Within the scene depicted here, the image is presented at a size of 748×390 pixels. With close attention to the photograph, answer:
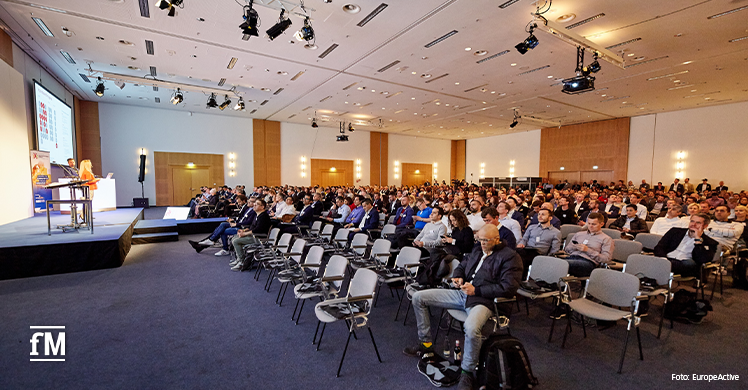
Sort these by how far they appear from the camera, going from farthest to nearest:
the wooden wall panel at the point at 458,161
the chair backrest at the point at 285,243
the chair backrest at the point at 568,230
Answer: the wooden wall panel at the point at 458,161
the chair backrest at the point at 568,230
the chair backrest at the point at 285,243

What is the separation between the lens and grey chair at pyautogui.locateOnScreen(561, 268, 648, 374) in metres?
2.76

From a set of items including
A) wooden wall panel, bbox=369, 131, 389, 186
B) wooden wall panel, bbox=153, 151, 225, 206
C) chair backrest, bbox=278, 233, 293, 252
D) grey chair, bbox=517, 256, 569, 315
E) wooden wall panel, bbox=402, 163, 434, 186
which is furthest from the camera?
wooden wall panel, bbox=402, 163, 434, 186

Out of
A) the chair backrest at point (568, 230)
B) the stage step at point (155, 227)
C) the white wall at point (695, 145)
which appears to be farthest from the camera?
the white wall at point (695, 145)

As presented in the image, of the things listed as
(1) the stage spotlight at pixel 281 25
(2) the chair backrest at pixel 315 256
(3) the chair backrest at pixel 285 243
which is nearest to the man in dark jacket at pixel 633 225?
(2) the chair backrest at pixel 315 256

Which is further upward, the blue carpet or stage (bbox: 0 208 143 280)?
stage (bbox: 0 208 143 280)

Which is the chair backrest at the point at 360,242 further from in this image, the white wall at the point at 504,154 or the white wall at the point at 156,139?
the white wall at the point at 504,154

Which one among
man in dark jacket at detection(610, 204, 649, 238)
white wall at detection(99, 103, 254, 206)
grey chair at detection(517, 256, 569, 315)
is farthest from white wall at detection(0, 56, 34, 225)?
man in dark jacket at detection(610, 204, 649, 238)

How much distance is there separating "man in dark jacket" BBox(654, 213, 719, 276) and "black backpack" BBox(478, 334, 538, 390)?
10.7 feet

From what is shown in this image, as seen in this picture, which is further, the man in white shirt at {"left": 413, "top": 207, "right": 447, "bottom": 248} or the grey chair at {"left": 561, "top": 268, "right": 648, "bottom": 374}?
the man in white shirt at {"left": 413, "top": 207, "right": 447, "bottom": 248}

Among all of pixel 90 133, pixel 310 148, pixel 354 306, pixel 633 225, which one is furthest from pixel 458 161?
pixel 354 306

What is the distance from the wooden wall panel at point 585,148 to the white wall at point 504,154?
24.0 inches

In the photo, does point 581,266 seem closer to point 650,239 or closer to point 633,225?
point 650,239

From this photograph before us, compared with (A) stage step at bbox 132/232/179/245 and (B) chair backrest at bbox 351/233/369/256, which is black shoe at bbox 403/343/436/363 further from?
(A) stage step at bbox 132/232/179/245

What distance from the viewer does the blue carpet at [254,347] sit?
2.61 meters
